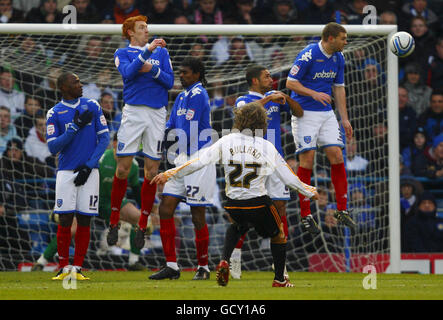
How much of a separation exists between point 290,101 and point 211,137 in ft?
3.18

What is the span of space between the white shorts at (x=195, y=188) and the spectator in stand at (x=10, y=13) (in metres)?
6.81

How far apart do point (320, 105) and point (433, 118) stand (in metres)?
5.01

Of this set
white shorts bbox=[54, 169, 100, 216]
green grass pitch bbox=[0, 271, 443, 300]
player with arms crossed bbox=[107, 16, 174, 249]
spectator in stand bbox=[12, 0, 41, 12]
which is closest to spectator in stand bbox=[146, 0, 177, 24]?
spectator in stand bbox=[12, 0, 41, 12]

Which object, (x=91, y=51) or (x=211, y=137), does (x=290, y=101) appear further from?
(x=91, y=51)

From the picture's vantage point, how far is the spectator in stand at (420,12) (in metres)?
14.7

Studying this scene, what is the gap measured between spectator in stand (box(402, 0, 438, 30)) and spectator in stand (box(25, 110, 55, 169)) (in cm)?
680

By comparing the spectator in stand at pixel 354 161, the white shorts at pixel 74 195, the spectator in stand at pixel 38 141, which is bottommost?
the white shorts at pixel 74 195

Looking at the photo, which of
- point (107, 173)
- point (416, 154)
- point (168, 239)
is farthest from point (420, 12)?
point (168, 239)

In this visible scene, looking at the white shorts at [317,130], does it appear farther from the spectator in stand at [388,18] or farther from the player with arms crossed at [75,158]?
the spectator in stand at [388,18]

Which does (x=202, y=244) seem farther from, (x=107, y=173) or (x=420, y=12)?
(x=420, y=12)

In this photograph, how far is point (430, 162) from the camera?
13.1 m

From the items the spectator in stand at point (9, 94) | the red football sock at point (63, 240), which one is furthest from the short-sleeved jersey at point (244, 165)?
the spectator in stand at point (9, 94)

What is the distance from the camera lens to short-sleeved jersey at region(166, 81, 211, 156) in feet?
28.3

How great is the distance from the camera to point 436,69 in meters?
14.2
